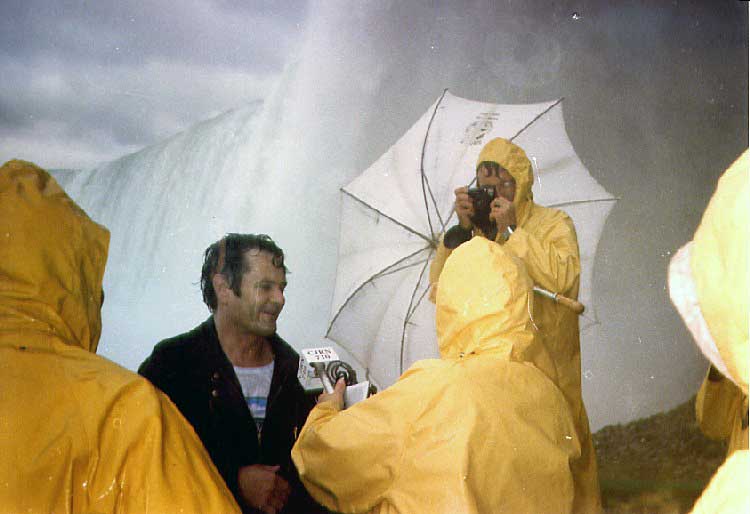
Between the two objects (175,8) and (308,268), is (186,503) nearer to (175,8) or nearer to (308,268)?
(308,268)

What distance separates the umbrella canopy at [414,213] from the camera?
3.37 m

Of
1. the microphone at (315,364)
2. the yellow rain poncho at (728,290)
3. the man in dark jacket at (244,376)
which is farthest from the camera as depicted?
the microphone at (315,364)

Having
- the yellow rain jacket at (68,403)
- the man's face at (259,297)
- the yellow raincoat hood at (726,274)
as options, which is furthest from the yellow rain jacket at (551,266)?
the yellow raincoat hood at (726,274)

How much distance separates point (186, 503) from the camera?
274cm

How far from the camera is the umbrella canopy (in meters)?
3.37

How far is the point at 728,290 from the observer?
176 centimetres

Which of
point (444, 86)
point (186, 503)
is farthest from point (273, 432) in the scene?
point (444, 86)

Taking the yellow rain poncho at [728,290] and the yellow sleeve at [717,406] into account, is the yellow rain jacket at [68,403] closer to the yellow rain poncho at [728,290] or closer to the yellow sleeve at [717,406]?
the yellow rain poncho at [728,290]

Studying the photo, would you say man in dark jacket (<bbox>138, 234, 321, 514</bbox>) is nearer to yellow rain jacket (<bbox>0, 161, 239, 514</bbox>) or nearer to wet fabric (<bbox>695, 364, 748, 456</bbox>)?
yellow rain jacket (<bbox>0, 161, 239, 514</bbox>)

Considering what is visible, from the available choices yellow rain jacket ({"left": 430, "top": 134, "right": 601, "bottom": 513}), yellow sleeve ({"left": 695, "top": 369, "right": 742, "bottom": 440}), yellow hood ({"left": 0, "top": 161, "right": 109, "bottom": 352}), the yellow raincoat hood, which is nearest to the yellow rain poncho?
the yellow raincoat hood

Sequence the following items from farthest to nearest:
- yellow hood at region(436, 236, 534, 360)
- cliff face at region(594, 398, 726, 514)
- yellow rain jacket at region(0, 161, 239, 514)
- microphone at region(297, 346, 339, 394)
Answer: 1. cliff face at region(594, 398, 726, 514)
2. microphone at region(297, 346, 339, 394)
3. yellow hood at region(436, 236, 534, 360)
4. yellow rain jacket at region(0, 161, 239, 514)

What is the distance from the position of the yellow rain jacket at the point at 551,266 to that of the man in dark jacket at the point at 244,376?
0.61 meters

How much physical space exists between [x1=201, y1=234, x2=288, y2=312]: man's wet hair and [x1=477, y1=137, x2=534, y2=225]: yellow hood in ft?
3.06

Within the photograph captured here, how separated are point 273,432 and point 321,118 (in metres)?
1.13
